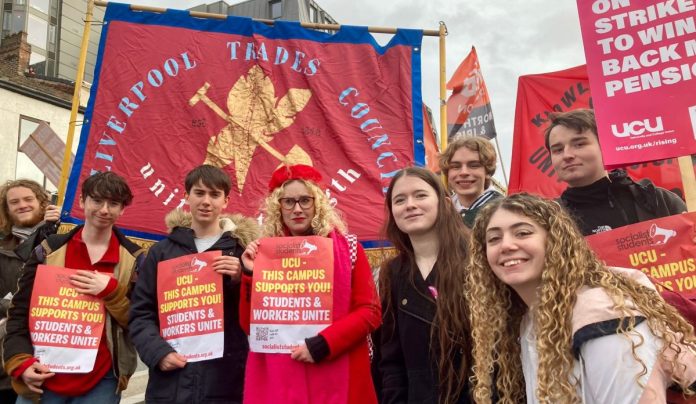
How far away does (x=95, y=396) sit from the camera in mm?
2973

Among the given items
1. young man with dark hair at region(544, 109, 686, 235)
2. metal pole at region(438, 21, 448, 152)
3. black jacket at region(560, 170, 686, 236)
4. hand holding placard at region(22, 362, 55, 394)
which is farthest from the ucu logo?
hand holding placard at region(22, 362, 55, 394)

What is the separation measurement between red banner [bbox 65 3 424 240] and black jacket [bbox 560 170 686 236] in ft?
5.51

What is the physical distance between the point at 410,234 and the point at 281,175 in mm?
863

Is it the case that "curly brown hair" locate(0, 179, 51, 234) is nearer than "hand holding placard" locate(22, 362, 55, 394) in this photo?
No

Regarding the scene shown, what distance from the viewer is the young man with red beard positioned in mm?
3614

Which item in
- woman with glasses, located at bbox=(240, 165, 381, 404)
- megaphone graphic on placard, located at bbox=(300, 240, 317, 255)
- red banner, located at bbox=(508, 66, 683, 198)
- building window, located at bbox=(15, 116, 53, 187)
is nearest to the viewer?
woman with glasses, located at bbox=(240, 165, 381, 404)

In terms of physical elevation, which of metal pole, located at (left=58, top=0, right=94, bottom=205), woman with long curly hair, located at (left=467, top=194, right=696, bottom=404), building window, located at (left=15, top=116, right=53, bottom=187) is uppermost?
building window, located at (left=15, top=116, right=53, bottom=187)

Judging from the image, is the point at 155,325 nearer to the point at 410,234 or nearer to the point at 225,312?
the point at 225,312

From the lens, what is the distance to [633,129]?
271 cm

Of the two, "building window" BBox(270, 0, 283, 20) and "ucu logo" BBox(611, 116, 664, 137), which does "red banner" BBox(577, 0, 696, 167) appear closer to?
"ucu logo" BBox(611, 116, 664, 137)

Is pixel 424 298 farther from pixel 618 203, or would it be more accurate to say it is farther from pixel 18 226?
pixel 18 226

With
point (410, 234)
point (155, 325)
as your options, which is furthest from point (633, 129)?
point (155, 325)

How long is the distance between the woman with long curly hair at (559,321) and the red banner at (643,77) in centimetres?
98

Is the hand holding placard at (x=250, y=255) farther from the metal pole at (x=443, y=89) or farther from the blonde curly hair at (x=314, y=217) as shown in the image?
the metal pole at (x=443, y=89)
